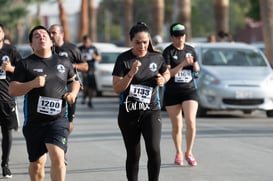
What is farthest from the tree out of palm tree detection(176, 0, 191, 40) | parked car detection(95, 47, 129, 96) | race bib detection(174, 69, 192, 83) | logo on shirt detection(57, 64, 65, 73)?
logo on shirt detection(57, 64, 65, 73)

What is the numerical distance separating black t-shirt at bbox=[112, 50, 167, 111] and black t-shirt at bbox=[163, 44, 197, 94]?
2.79 metres

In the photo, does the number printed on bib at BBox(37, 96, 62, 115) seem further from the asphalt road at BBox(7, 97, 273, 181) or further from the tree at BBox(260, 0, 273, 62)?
the tree at BBox(260, 0, 273, 62)

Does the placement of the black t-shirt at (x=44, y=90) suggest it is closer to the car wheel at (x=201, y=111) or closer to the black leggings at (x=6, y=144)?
the black leggings at (x=6, y=144)

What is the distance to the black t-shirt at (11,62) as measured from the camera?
36.0ft

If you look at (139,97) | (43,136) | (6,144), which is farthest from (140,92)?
(6,144)

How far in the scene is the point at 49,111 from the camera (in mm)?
8234

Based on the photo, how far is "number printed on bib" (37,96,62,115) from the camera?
8.23m

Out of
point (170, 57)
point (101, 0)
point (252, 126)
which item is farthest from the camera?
point (101, 0)

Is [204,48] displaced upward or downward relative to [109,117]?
upward

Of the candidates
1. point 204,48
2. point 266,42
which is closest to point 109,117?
point 204,48

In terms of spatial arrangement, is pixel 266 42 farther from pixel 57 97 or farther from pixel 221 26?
pixel 57 97

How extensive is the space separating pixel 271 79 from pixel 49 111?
11.6 m

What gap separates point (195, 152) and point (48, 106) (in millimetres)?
5304

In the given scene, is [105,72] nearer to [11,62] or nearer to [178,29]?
[178,29]
